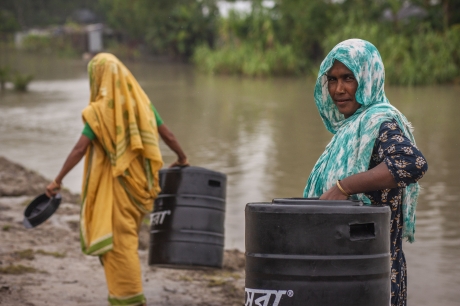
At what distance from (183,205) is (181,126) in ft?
29.1

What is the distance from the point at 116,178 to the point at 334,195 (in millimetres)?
2098

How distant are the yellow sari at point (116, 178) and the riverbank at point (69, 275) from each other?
346 millimetres

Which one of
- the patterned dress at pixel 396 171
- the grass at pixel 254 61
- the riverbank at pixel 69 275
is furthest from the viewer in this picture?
the grass at pixel 254 61

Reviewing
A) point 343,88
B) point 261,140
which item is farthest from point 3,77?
point 343,88

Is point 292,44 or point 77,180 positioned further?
point 292,44

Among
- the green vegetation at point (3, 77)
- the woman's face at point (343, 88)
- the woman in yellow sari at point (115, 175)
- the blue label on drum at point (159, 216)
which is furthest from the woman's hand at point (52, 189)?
the green vegetation at point (3, 77)

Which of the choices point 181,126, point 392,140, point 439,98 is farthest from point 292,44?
point 392,140

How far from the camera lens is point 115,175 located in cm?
411

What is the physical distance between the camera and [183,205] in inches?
167

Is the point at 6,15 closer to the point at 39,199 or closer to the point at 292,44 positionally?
the point at 292,44

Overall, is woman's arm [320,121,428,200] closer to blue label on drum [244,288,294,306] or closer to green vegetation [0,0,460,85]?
blue label on drum [244,288,294,306]

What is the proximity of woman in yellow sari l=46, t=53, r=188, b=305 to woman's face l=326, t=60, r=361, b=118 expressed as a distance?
1.87m

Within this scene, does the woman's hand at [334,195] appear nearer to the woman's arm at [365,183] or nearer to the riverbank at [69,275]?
the woman's arm at [365,183]

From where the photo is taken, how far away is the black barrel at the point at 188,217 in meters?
4.23
